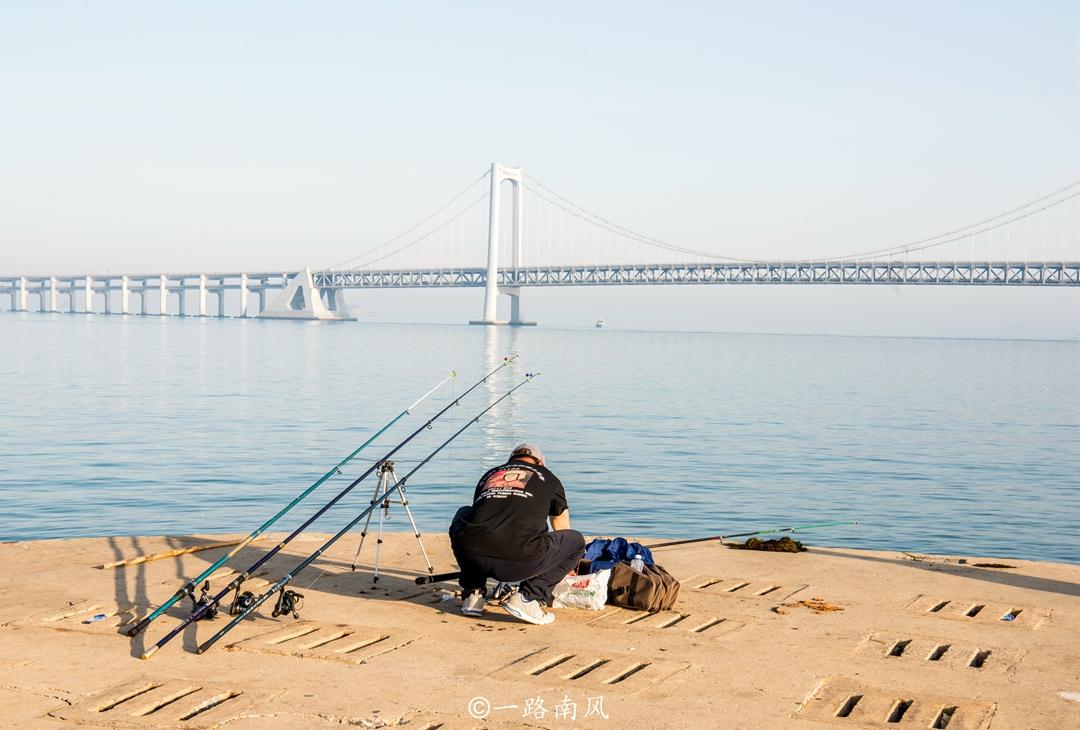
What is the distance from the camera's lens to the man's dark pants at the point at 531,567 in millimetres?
6668

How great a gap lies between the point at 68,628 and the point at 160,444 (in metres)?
17.2

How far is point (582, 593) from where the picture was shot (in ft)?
23.2

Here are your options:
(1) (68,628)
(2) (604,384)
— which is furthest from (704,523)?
(2) (604,384)

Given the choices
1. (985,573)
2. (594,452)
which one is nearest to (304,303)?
(594,452)

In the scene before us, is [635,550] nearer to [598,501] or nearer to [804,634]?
[804,634]

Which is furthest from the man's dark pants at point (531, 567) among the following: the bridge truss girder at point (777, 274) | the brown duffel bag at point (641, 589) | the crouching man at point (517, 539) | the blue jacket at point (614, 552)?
the bridge truss girder at point (777, 274)

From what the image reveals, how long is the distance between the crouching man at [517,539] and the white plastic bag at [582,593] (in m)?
0.23

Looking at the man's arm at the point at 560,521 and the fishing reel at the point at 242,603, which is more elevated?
the man's arm at the point at 560,521

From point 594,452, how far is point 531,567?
16099 millimetres

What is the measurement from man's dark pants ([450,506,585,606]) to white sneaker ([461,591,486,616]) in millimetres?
A: 27

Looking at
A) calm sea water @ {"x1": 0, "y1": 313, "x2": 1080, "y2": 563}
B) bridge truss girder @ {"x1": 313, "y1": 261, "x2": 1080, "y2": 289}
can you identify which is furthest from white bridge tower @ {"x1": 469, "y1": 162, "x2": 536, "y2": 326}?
calm sea water @ {"x1": 0, "y1": 313, "x2": 1080, "y2": 563}

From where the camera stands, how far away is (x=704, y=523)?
15.3 metres

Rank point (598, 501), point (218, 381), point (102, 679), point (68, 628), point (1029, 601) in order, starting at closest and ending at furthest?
point (102, 679), point (68, 628), point (1029, 601), point (598, 501), point (218, 381)

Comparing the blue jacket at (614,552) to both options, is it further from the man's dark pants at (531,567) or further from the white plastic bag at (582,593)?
the man's dark pants at (531,567)
